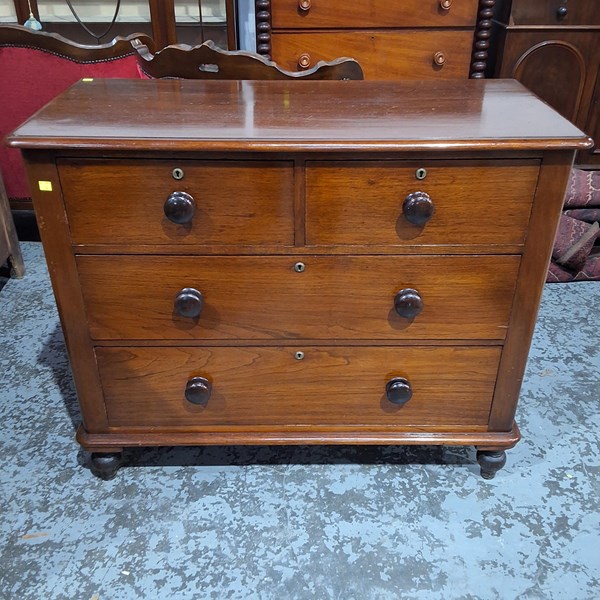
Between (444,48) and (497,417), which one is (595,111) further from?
(497,417)

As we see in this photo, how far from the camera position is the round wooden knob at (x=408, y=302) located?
1195 millimetres

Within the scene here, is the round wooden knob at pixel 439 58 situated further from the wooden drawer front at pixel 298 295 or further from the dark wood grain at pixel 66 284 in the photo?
the dark wood grain at pixel 66 284

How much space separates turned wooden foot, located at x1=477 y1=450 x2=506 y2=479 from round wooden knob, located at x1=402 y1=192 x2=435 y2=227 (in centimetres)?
62

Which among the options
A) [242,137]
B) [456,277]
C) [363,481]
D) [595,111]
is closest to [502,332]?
[456,277]

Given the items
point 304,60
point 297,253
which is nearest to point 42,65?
point 304,60

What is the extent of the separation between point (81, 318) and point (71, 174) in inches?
11.8

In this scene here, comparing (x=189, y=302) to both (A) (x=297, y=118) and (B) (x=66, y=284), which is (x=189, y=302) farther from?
(A) (x=297, y=118)

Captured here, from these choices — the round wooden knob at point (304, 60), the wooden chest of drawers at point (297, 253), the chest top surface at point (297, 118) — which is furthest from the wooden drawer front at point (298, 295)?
the round wooden knob at point (304, 60)

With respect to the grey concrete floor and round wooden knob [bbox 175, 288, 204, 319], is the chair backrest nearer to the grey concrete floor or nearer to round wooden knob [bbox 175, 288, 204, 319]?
round wooden knob [bbox 175, 288, 204, 319]

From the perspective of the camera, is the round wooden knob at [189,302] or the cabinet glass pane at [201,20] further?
the cabinet glass pane at [201,20]

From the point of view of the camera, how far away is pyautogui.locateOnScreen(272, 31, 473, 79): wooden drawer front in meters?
2.10

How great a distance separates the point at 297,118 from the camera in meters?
1.17

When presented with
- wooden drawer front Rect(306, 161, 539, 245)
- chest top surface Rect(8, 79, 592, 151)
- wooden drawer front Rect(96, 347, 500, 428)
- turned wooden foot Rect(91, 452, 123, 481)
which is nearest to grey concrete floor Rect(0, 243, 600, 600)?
turned wooden foot Rect(91, 452, 123, 481)

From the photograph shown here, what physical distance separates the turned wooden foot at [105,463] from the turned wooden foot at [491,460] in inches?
32.9
